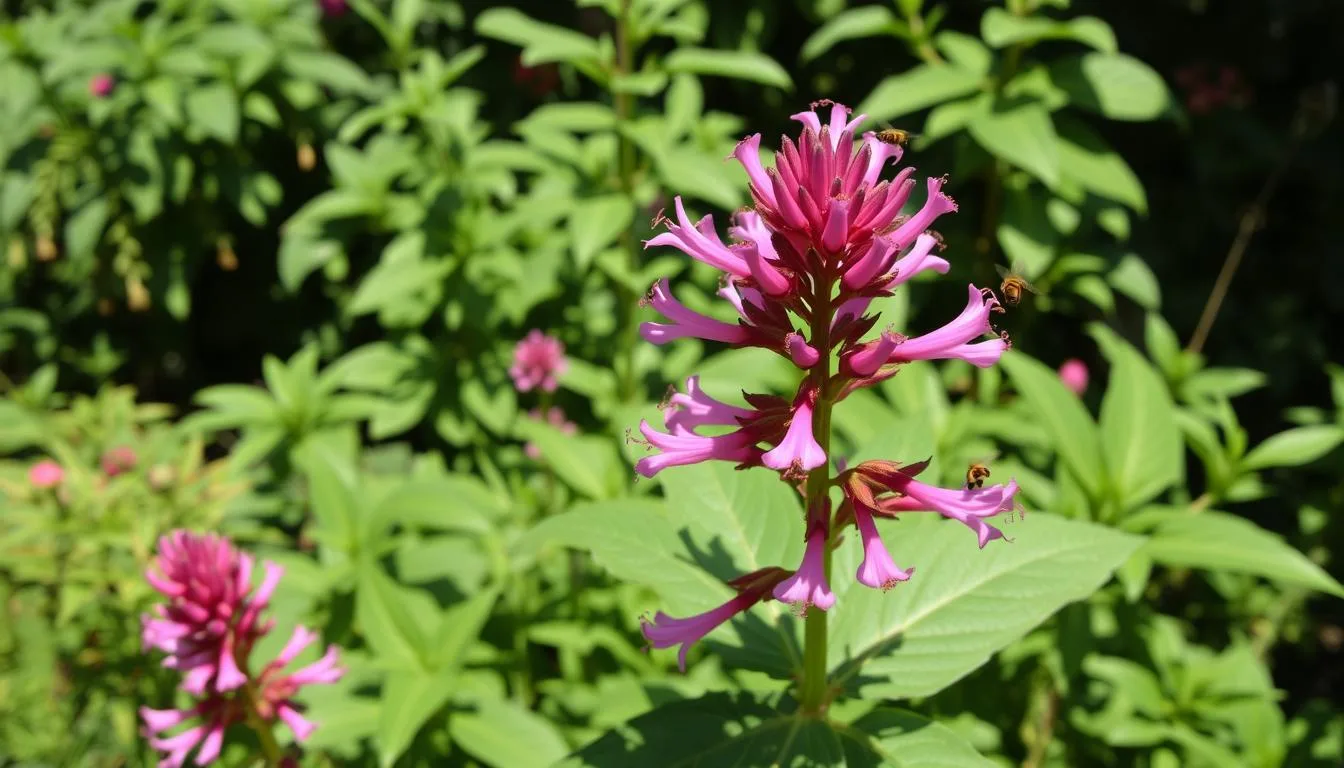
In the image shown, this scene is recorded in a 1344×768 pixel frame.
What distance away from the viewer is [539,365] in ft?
12.8

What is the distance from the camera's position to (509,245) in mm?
4289

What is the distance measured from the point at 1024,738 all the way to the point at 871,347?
2348 mm

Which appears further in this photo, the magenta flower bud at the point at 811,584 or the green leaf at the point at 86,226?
the green leaf at the point at 86,226

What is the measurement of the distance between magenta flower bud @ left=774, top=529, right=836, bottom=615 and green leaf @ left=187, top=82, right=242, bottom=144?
3.92 m

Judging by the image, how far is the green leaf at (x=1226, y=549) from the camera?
2.23m

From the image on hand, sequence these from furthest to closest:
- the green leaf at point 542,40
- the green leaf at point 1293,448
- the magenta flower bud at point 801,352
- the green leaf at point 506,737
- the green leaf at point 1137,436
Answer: the green leaf at point 542,40 → the green leaf at point 1293,448 → the green leaf at point 1137,436 → the green leaf at point 506,737 → the magenta flower bud at point 801,352

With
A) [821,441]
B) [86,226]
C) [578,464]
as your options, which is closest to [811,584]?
[821,441]

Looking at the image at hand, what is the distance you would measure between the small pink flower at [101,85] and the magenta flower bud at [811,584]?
4832 millimetres

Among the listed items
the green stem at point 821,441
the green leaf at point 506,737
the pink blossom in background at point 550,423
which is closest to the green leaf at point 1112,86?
the pink blossom in background at point 550,423

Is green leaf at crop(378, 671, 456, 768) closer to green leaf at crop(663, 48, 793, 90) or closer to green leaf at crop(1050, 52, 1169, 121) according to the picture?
green leaf at crop(663, 48, 793, 90)

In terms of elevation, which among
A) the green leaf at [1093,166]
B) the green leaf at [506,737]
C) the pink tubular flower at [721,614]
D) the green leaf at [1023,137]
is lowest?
the green leaf at [506,737]

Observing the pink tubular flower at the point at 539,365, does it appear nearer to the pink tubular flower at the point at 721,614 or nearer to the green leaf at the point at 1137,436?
the green leaf at the point at 1137,436

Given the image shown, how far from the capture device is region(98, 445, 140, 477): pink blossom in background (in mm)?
4016

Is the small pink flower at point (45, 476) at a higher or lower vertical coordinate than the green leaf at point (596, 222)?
lower
